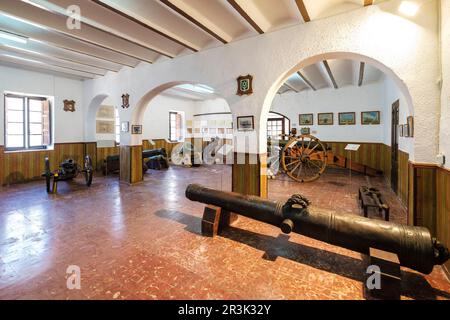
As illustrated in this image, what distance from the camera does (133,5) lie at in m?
3.19

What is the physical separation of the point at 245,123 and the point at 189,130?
8.13m

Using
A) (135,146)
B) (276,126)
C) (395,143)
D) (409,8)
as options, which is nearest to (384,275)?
(409,8)

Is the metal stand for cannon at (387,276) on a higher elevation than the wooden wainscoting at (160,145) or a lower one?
lower

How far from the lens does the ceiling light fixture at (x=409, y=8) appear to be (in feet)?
8.30

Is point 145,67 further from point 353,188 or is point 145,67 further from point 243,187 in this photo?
point 353,188

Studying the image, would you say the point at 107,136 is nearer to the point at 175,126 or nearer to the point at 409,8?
the point at 175,126

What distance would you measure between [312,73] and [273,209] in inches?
216

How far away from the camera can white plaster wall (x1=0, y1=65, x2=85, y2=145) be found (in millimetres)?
5844

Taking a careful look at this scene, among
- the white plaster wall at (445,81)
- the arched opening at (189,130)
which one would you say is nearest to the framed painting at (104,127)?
the arched opening at (189,130)

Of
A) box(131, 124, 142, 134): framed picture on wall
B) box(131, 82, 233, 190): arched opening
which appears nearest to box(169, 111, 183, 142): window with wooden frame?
box(131, 82, 233, 190): arched opening

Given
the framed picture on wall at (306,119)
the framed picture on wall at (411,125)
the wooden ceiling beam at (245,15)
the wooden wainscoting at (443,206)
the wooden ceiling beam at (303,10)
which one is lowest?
the wooden wainscoting at (443,206)

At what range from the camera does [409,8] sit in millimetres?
2564

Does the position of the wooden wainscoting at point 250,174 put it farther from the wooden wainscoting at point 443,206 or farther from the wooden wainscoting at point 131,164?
the wooden wainscoting at point 131,164

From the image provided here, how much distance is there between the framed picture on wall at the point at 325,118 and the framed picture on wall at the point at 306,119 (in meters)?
0.26
